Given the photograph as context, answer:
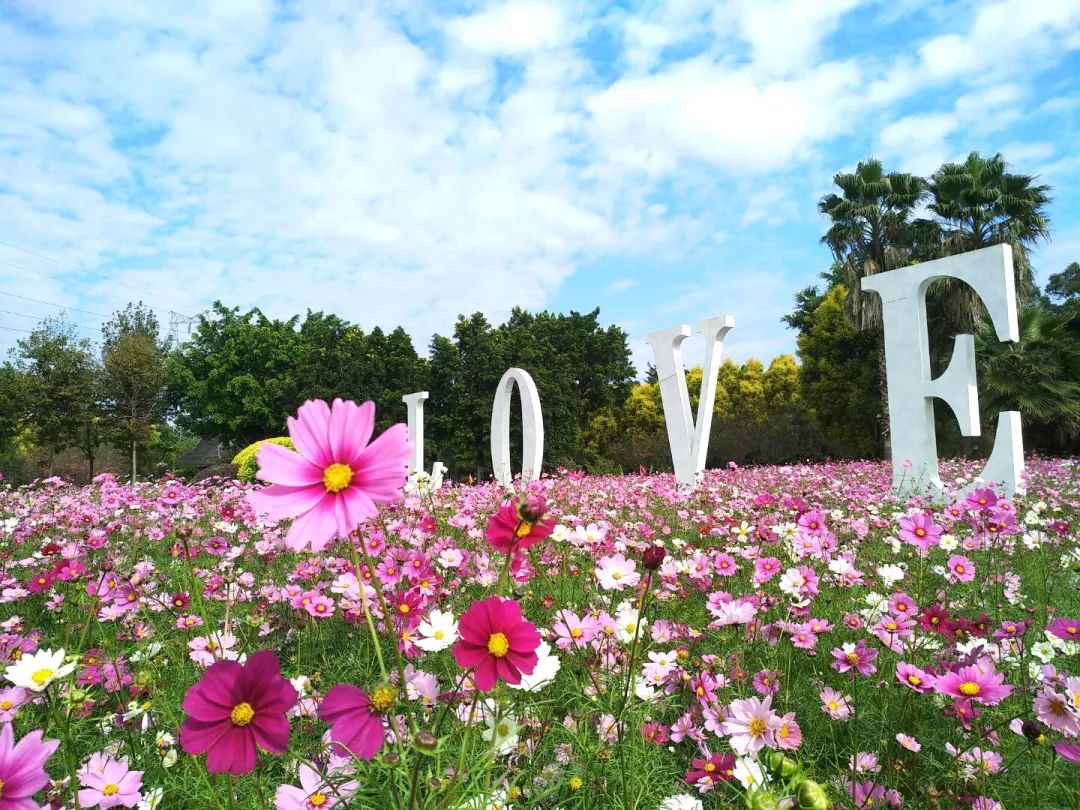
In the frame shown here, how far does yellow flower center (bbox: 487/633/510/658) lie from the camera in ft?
2.40

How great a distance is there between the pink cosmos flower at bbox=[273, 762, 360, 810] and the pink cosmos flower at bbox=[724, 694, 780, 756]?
653 millimetres

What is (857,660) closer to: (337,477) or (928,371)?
(337,477)

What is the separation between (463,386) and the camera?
18828mm

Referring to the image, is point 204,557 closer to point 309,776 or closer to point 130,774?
point 130,774

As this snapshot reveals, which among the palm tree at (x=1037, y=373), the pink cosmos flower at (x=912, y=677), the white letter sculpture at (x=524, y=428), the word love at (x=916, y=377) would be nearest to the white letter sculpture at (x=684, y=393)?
the word love at (x=916, y=377)

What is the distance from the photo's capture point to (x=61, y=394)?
840 inches

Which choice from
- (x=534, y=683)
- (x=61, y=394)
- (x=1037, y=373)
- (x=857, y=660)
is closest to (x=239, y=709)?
(x=534, y=683)

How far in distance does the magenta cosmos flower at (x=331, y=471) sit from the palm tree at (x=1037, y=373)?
17125 millimetres

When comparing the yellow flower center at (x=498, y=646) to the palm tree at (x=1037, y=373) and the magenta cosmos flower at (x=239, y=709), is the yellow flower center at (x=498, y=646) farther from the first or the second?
the palm tree at (x=1037, y=373)

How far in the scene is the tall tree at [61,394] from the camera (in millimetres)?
21250

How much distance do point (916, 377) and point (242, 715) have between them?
7.11m

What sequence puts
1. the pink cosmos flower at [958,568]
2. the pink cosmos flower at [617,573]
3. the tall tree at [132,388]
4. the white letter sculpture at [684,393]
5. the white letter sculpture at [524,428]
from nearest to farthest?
the pink cosmos flower at [617,573] → the pink cosmos flower at [958,568] → the white letter sculpture at [684,393] → the white letter sculpture at [524,428] → the tall tree at [132,388]

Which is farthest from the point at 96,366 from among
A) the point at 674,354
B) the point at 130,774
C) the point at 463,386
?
the point at 130,774

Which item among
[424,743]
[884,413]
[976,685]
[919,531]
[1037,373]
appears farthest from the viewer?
[884,413]
